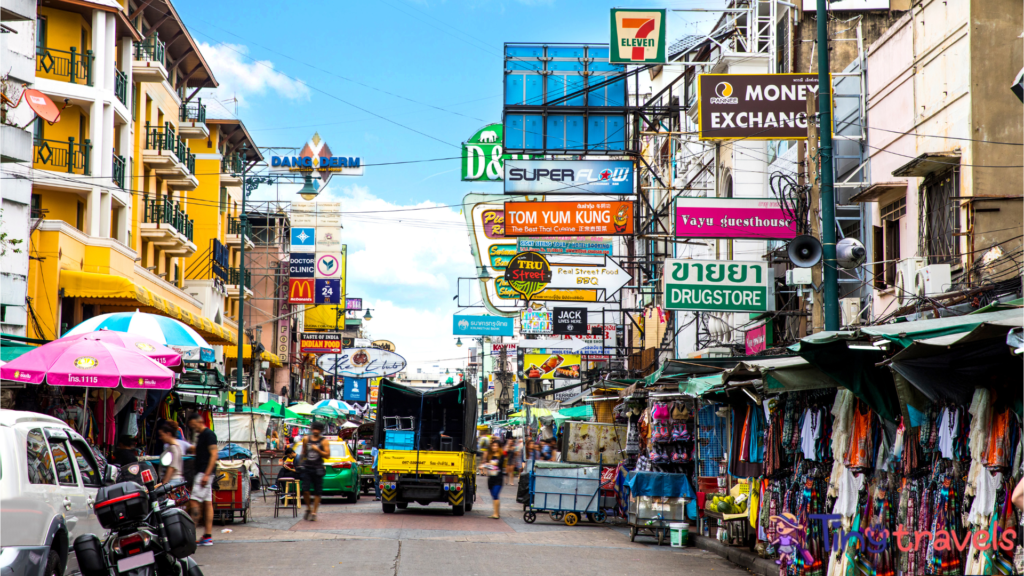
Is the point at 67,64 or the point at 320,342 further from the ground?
the point at 67,64

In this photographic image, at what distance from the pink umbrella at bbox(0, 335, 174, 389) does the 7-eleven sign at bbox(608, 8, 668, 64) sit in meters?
15.3

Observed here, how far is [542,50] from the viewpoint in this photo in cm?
2944

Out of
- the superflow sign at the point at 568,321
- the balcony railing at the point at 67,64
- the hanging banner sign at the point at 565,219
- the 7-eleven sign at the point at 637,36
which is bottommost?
the superflow sign at the point at 568,321

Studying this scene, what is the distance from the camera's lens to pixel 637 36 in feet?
87.5

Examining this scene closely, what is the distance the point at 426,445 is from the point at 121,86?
673 inches

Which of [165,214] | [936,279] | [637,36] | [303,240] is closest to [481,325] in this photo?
[165,214]

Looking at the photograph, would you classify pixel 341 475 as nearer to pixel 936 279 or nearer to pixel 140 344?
pixel 140 344

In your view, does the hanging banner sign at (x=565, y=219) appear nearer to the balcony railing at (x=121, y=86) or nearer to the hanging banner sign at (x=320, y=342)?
the balcony railing at (x=121, y=86)

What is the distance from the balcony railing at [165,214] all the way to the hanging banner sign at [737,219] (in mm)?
28255

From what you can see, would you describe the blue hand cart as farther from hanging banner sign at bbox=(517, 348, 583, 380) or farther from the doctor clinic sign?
hanging banner sign at bbox=(517, 348, 583, 380)

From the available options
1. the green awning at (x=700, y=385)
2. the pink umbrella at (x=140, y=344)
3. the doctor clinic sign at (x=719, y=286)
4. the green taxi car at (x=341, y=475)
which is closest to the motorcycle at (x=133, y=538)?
the pink umbrella at (x=140, y=344)

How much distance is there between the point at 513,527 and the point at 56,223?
14470mm

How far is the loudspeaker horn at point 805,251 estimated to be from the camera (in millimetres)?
15086

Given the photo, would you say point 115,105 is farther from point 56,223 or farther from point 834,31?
point 834,31
